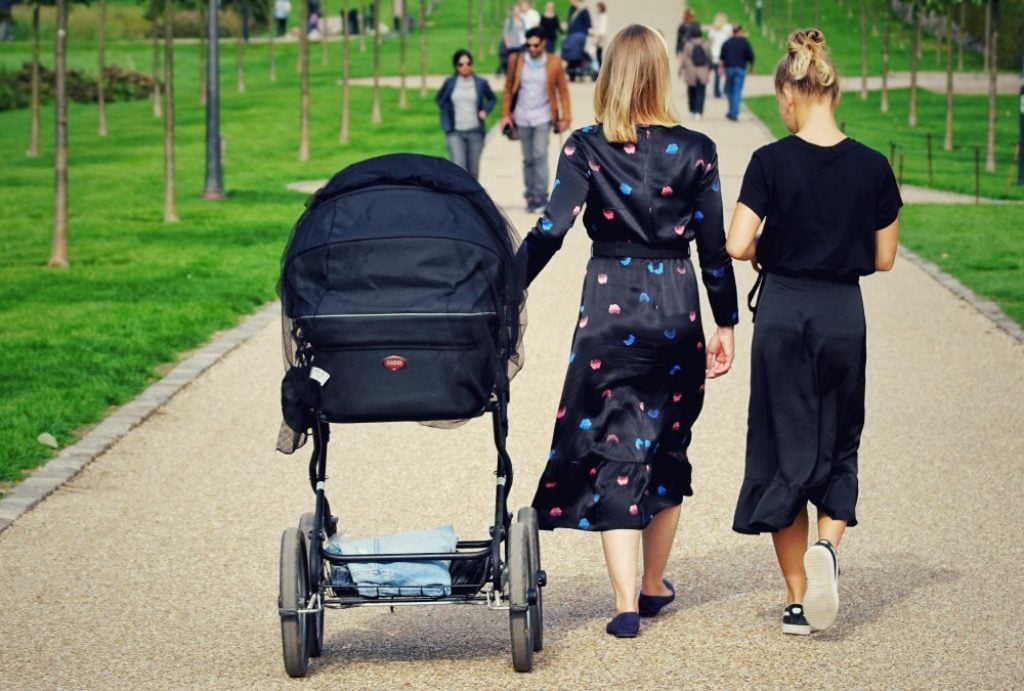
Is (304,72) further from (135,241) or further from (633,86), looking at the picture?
(633,86)

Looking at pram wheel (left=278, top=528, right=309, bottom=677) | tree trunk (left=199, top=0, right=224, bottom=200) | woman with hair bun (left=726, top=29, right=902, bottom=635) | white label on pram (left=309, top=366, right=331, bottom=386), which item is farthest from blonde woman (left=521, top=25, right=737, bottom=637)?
tree trunk (left=199, top=0, right=224, bottom=200)

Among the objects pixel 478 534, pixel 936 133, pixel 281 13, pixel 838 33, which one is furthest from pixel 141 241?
pixel 281 13

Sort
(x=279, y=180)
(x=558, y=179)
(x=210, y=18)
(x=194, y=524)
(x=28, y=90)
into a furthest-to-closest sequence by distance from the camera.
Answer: (x=28, y=90) < (x=279, y=180) < (x=210, y=18) < (x=194, y=524) < (x=558, y=179)

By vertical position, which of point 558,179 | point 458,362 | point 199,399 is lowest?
point 199,399

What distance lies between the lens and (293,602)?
5.52m

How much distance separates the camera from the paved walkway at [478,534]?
5734 mm

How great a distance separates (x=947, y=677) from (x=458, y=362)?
1.66 m

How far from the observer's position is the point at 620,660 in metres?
5.79

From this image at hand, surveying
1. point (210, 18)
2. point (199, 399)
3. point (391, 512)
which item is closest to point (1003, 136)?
point (210, 18)

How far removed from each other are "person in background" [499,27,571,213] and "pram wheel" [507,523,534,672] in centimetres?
1409

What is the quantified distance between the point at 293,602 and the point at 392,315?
34.0 inches

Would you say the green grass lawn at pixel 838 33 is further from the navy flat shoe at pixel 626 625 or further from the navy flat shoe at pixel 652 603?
the navy flat shoe at pixel 626 625

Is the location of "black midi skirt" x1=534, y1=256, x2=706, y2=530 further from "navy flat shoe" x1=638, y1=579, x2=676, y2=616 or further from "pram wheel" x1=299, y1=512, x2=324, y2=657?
"pram wheel" x1=299, y1=512, x2=324, y2=657

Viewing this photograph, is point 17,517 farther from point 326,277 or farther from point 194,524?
point 326,277
